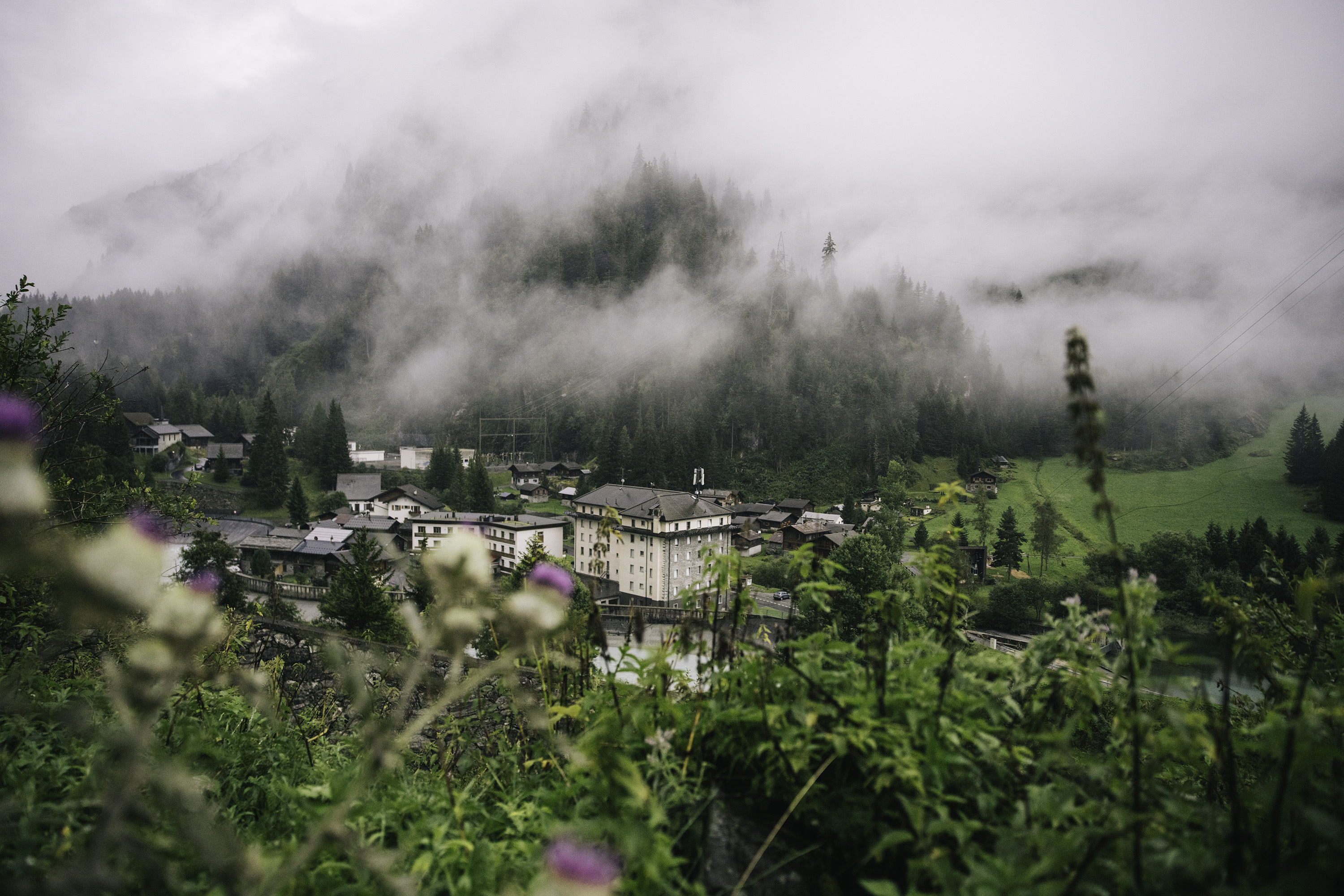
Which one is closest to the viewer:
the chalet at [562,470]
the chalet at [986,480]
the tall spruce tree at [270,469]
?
the chalet at [986,480]

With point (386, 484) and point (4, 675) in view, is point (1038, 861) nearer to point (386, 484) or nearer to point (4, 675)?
point (4, 675)

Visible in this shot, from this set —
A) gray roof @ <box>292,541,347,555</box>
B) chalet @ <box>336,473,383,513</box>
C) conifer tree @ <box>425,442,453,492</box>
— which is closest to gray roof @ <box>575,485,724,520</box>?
gray roof @ <box>292,541,347,555</box>

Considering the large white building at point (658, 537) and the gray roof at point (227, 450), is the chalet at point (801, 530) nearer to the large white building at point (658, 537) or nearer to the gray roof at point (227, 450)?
the large white building at point (658, 537)

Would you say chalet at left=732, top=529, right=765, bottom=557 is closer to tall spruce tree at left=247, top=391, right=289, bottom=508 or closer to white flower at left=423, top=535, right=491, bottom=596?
white flower at left=423, top=535, right=491, bottom=596

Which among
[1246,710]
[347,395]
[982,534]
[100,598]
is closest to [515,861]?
[100,598]

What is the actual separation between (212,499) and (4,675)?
239 feet

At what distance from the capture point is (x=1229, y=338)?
58.0 m

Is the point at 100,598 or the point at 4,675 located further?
the point at 4,675

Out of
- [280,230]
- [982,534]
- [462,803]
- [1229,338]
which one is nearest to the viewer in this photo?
[462,803]

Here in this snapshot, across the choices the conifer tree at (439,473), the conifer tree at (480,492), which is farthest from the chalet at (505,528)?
the conifer tree at (439,473)

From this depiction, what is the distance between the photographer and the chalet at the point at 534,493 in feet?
225

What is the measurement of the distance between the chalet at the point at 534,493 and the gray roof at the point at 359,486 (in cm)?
1606

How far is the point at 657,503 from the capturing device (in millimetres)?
40750

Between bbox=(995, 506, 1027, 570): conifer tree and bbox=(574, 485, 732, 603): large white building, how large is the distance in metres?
18.2
